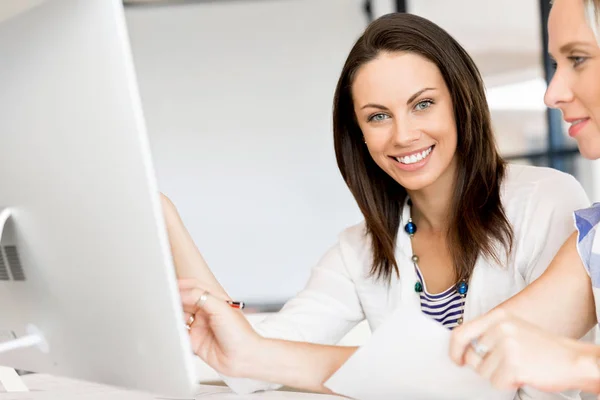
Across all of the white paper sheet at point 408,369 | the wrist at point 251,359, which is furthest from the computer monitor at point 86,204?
the wrist at point 251,359

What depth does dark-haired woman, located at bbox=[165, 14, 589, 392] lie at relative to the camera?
67.1 inches

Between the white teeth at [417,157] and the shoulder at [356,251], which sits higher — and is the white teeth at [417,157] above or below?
above

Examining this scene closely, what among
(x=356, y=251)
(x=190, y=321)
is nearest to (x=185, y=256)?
(x=190, y=321)

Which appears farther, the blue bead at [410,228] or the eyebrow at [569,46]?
the blue bead at [410,228]

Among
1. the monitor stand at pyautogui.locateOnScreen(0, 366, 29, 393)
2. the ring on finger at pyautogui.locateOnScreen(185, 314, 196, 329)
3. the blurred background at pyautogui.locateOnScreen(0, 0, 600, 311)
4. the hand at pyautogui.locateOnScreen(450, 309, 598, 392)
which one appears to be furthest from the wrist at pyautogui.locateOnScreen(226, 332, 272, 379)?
the blurred background at pyautogui.locateOnScreen(0, 0, 600, 311)

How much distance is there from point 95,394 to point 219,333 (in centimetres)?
24

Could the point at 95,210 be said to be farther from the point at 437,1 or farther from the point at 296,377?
the point at 437,1

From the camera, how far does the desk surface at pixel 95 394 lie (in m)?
1.42

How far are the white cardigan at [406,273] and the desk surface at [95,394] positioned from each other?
0.23ft

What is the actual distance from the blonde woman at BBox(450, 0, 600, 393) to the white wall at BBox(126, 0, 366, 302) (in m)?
4.43

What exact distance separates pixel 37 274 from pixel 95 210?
0.20 metres

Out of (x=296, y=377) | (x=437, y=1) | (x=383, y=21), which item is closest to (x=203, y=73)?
(x=437, y=1)

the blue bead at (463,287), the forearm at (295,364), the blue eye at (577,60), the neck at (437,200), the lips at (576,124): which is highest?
the blue eye at (577,60)

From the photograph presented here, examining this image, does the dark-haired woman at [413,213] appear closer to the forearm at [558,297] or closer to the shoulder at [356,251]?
the shoulder at [356,251]
